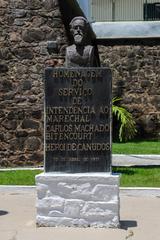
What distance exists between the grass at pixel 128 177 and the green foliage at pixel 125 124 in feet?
20.4

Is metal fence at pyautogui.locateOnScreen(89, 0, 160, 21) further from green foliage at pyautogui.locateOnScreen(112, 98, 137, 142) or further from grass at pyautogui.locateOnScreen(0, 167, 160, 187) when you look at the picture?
grass at pyautogui.locateOnScreen(0, 167, 160, 187)

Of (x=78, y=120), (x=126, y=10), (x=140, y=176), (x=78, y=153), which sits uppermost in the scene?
(x=126, y=10)

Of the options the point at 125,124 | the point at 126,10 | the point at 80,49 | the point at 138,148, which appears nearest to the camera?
the point at 80,49

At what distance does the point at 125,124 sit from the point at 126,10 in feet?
19.7

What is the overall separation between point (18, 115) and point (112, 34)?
8.08m

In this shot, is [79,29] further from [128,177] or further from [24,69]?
[24,69]

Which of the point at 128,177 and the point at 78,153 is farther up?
the point at 78,153

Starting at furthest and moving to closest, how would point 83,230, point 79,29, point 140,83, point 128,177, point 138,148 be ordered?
point 140,83, point 138,148, point 128,177, point 79,29, point 83,230

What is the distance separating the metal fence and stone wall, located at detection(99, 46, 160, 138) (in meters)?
2.94

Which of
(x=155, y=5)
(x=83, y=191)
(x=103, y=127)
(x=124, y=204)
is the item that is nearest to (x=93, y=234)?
(x=83, y=191)

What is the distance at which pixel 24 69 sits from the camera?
45.4 ft

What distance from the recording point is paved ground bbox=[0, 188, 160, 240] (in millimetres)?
7059

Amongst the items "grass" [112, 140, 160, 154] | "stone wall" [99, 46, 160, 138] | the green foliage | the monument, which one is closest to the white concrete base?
the monument

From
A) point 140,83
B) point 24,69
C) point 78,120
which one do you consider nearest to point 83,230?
point 78,120
